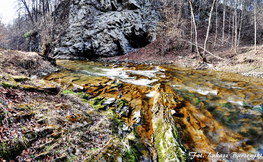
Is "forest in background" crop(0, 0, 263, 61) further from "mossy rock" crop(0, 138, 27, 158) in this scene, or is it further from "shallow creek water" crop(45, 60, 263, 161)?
"mossy rock" crop(0, 138, 27, 158)

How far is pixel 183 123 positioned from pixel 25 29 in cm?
3969

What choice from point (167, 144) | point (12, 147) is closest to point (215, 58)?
point (167, 144)

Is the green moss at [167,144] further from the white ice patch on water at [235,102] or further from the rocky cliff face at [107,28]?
the rocky cliff face at [107,28]

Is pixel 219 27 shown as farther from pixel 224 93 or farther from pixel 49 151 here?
pixel 49 151

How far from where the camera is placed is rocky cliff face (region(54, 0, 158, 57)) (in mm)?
22703

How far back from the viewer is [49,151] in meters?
1.84

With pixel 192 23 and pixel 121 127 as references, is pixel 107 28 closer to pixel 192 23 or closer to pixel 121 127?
pixel 192 23

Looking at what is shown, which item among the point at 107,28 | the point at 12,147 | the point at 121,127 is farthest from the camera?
the point at 107,28

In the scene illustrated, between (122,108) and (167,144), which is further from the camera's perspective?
(122,108)

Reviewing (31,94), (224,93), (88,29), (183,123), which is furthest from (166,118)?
(88,29)

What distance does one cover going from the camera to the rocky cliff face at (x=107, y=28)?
74.5 ft

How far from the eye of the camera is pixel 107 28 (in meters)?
23.0

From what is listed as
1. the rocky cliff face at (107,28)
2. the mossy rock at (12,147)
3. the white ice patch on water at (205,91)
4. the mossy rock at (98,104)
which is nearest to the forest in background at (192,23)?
the rocky cliff face at (107,28)

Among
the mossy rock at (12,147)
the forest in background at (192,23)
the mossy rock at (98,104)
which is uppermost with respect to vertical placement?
the forest in background at (192,23)
